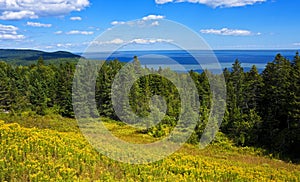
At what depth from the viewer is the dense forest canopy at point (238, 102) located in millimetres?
31547

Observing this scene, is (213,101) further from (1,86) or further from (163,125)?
(1,86)

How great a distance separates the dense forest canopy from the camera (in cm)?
3155

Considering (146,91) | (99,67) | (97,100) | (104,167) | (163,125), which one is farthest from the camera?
(97,100)

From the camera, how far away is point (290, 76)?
107ft

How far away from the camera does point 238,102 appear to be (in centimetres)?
3834

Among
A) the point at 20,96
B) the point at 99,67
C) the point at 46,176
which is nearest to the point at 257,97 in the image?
the point at 99,67

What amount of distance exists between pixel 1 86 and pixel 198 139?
34.2m

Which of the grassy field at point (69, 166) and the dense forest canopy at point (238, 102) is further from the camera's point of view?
the dense forest canopy at point (238, 102)

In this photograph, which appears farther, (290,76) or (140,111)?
(140,111)

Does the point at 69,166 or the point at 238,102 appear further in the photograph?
the point at 238,102

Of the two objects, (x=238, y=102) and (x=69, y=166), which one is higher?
(x=238, y=102)

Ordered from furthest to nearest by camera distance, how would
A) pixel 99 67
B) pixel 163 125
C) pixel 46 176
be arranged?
1. pixel 99 67
2. pixel 163 125
3. pixel 46 176

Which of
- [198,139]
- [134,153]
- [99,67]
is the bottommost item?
[198,139]

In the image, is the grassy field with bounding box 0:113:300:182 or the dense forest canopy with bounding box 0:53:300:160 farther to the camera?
the dense forest canopy with bounding box 0:53:300:160
